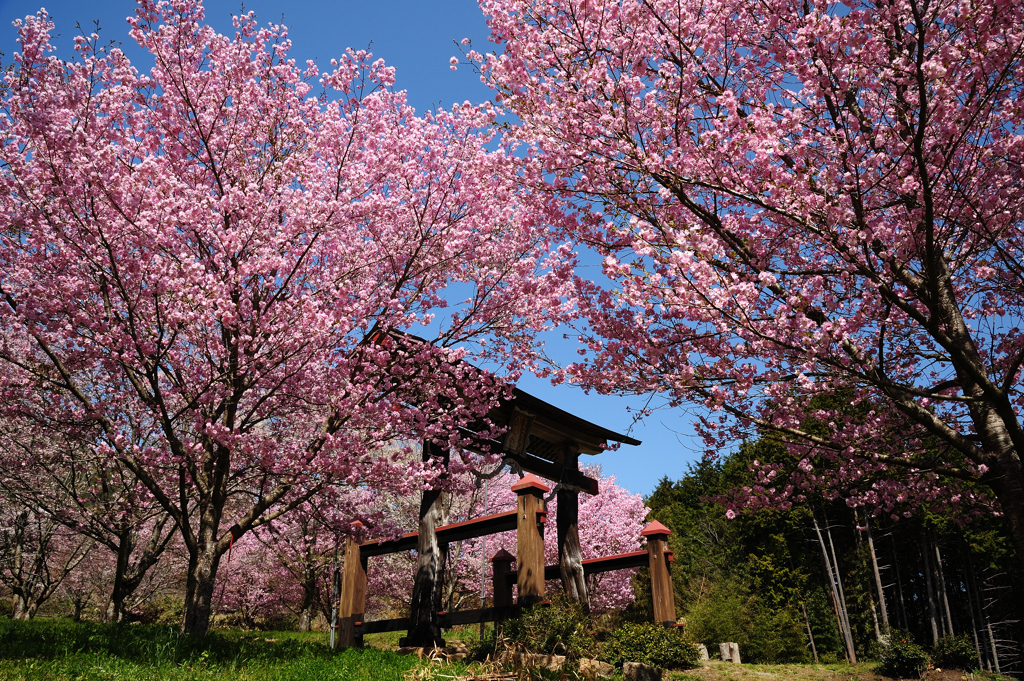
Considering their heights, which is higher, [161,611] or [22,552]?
[22,552]

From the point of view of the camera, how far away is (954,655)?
13.2m

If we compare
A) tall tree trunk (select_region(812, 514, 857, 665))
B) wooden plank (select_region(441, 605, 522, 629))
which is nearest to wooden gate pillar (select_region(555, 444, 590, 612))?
wooden plank (select_region(441, 605, 522, 629))

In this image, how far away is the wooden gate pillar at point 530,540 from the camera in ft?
25.5

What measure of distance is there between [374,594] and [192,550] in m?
16.3

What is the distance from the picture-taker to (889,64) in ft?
14.3

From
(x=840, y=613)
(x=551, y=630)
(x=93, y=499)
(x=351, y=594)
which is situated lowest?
(x=840, y=613)

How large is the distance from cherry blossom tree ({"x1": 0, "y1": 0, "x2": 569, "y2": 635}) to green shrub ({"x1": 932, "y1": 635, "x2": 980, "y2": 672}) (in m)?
12.8

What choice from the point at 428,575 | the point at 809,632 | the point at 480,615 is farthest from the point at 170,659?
the point at 809,632

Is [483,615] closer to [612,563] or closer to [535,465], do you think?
[535,465]

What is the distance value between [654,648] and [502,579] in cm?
287

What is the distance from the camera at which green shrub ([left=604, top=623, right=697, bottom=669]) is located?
9758 mm

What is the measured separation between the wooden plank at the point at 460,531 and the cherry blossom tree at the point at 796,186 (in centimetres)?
313

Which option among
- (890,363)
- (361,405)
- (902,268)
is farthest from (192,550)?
(890,363)

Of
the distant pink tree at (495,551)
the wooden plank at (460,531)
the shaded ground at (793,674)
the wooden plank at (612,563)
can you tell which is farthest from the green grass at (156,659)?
the distant pink tree at (495,551)
